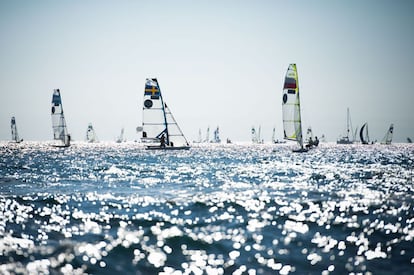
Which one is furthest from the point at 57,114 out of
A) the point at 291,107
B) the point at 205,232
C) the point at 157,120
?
the point at 205,232

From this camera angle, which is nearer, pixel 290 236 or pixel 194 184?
pixel 290 236

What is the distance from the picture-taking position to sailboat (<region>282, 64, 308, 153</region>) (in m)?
60.5

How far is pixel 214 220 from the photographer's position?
537 inches

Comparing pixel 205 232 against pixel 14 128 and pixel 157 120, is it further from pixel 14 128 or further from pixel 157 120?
pixel 14 128

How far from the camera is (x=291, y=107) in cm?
6225

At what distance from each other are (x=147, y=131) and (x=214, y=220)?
5525 cm

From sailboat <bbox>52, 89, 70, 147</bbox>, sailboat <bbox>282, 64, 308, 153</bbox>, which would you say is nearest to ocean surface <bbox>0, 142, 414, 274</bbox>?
sailboat <bbox>282, 64, 308, 153</bbox>

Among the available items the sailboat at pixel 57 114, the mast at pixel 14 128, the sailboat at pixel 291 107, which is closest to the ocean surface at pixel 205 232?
the sailboat at pixel 291 107

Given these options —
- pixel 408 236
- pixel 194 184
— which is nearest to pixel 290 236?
pixel 408 236

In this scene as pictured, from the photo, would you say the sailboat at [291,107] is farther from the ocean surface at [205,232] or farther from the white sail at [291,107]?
the ocean surface at [205,232]

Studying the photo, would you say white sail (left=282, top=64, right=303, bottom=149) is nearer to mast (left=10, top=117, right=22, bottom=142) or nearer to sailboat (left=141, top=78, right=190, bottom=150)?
sailboat (left=141, top=78, right=190, bottom=150)

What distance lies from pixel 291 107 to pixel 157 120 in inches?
922

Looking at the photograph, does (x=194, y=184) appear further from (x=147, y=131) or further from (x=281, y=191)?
(x=147, y=131)

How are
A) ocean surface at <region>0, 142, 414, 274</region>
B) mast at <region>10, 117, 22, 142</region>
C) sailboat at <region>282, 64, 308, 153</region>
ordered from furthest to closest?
mast at <region>10, 117, 22, 142</region>
sailboat at <region>282, 64, 308, 153</region>
ocean surface at <region>0, 142, 414, 274</region>
